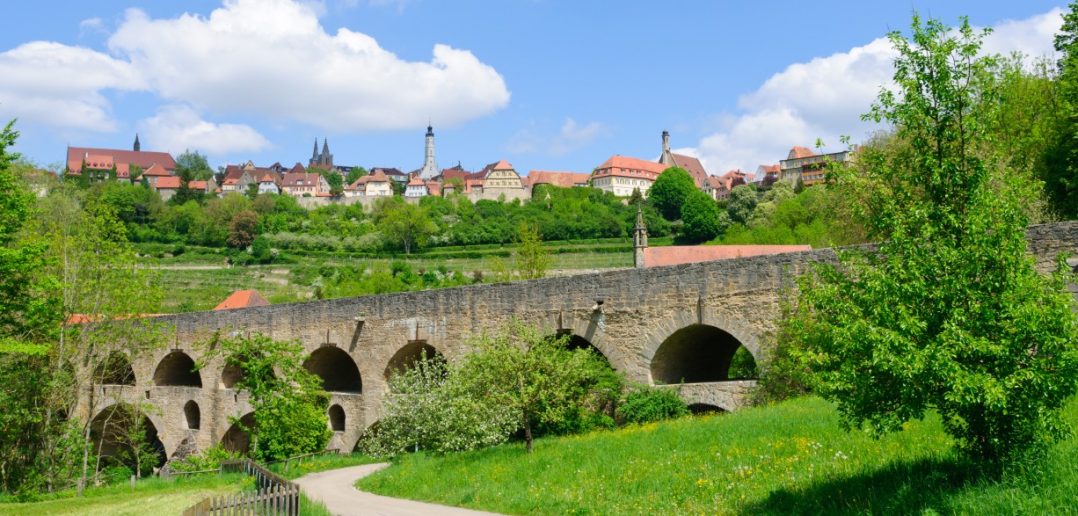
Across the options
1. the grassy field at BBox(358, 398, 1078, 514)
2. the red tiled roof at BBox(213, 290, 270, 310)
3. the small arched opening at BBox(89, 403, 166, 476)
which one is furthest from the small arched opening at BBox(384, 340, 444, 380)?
the red tiled roof at BBox(213, 290, 270, 310)

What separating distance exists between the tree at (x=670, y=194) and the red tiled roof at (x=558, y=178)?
1531 inches

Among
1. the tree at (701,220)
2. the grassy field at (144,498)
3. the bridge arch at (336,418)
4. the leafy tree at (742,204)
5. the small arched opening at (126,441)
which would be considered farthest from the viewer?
the tree at (701,220)

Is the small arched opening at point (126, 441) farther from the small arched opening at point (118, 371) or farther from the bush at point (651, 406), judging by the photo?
the bush at point (651, 406)

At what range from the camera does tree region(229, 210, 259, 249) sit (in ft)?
363

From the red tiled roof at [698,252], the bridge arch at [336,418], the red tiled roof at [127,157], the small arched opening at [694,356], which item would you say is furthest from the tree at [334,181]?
the small arched opening at [694,356]

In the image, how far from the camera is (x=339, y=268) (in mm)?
94188

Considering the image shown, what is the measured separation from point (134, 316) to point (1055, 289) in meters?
29.5

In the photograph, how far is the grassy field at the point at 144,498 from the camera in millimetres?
18141

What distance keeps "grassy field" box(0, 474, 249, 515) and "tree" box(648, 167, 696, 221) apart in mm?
102134

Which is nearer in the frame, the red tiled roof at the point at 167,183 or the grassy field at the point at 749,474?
the grassy field at the point at 749,474

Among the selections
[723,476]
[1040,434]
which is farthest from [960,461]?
[723,476]

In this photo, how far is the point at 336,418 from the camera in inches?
1170

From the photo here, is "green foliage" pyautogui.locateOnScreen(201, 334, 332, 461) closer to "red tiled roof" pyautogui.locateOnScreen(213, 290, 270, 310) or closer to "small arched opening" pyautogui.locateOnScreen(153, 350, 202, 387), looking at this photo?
"small arched opening" pyautogui.locateOnScreen(153, 350, 202, 387)

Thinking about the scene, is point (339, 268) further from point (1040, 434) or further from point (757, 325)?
point (1040, 434)
